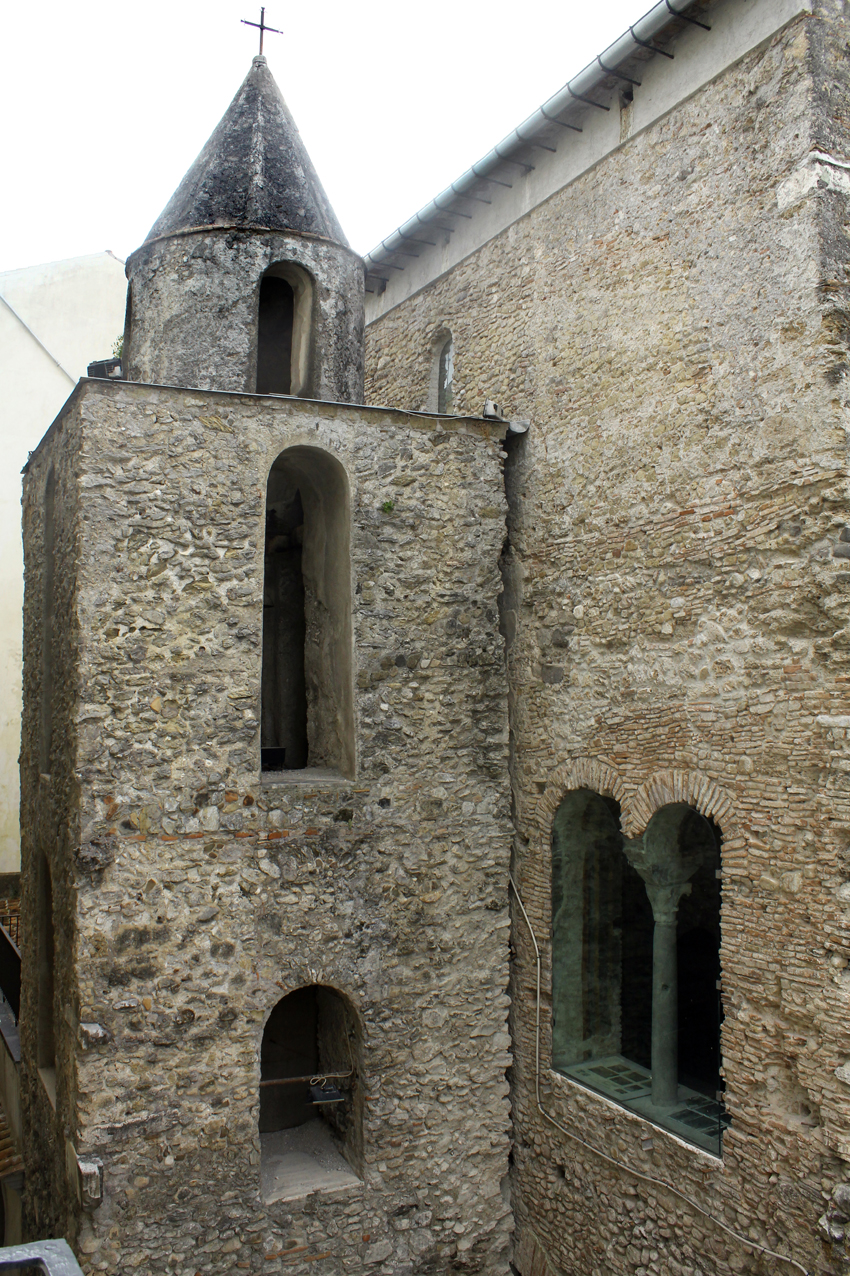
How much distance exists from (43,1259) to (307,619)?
580 cm

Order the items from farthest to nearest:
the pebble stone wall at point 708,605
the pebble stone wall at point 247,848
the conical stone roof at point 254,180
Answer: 1. the conical stone roof at point 254,180
2. the pebble stone wall at point 247,848
3. the pebble stone wall at point 708,605

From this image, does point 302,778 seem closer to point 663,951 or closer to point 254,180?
point 663,951

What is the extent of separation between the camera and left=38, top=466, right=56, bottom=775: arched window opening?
25.5 ft

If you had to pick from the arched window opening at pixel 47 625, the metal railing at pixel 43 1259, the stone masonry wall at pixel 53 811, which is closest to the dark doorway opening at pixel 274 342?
the stone masonry wall at pixel 53 811

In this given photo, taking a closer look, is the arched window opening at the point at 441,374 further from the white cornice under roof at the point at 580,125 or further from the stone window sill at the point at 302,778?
the stone window sill at the point at 302,778

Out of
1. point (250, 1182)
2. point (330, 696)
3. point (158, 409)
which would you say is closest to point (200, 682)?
point (330, 696)

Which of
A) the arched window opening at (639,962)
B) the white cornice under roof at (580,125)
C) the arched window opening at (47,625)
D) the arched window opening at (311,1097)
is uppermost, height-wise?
the white cornice under roof at (580,125)

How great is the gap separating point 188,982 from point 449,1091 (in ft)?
7.66

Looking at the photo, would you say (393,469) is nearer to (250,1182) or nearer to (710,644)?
(710,644)

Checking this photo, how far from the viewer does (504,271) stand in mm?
8539

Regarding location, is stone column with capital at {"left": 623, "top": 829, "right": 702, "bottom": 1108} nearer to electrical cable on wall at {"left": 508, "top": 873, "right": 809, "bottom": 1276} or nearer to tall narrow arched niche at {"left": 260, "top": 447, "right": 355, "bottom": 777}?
electrical cable on wall at {"left": 508, "top": 873, "right": 809, "bottom": 1276}

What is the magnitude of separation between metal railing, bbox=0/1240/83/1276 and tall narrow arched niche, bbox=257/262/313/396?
23.3ft

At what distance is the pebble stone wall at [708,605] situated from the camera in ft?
17.5

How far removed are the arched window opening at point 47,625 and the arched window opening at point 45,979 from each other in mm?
997
